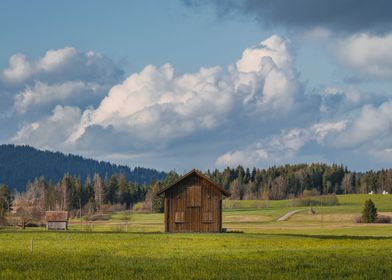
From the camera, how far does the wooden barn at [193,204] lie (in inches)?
3066

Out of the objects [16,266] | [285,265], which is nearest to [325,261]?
[285,265]

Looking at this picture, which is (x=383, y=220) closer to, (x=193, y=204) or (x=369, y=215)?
(x=369, y=215)

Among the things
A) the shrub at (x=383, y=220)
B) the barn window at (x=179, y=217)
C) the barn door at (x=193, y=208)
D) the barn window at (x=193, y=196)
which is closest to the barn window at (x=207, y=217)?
the barn door at (x=193, y=208)

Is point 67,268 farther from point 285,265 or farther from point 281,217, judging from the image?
point 281,217

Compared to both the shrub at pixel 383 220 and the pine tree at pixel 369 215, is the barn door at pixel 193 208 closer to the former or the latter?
the pine tree at pixel 369 215

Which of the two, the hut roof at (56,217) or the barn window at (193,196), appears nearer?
the barn window at (193,196)

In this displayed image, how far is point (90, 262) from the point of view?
1171 inches

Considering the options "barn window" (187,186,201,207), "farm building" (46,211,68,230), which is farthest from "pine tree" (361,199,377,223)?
"barn window" (187,186,201,207)

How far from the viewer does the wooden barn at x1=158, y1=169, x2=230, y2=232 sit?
7788 centimetres

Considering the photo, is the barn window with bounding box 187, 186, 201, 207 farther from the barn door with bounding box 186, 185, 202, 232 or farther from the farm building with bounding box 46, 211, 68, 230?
the farm building with bounding box 46, 211, 68, 230

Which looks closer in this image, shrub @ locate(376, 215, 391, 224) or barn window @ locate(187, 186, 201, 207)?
barn window @ locate(187, 186, 201, 207)

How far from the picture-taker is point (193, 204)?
3086 inches

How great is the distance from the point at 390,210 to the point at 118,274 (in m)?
143

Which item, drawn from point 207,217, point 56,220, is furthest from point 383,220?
point 207,217
